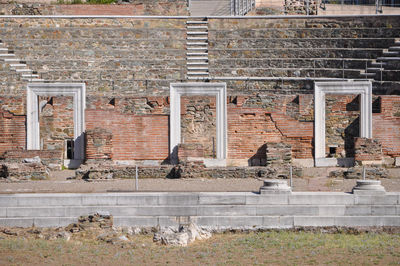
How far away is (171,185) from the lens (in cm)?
1911

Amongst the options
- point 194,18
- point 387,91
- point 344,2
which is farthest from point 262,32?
point 344,2

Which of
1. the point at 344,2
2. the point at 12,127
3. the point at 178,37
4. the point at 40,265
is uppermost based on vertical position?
the point at 344,2

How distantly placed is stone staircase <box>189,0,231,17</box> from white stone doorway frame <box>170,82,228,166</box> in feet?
34.0

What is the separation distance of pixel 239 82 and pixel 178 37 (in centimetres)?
361

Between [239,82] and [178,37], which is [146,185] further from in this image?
[178,37]

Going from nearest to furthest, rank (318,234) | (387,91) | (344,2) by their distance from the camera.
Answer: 1. (318,234)
2. (387,91)
3. (344,2)

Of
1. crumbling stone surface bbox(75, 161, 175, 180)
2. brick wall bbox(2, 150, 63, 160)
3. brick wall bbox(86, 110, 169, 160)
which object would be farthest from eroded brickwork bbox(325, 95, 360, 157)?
brick wall bbox(2, 150, 63, 160)

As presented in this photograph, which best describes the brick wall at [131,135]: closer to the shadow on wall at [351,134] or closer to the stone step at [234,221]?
the shadow on wall at [351,134]

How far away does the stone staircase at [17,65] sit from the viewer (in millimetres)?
26672

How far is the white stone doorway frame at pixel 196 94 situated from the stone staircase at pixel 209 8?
34.0ft

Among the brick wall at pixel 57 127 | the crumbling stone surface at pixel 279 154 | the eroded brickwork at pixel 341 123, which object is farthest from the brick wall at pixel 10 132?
the eroded brickwork at pixel 341 123

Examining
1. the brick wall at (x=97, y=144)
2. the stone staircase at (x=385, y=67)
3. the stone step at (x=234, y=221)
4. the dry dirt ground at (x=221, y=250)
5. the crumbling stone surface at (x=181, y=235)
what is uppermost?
the stone staircase at (x=385, y=67)

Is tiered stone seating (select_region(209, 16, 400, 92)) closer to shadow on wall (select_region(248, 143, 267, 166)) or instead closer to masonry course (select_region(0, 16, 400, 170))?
masonry course (select_region(0, 16, 400, 170))

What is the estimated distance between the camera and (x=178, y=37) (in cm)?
2920
